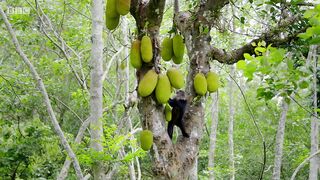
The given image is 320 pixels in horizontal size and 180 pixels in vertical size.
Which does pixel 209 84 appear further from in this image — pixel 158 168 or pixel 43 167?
pixel 43 167

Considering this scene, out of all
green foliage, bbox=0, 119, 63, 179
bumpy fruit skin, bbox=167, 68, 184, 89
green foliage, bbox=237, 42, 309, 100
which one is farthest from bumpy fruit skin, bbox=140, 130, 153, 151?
green foliage, bbox=0, 119, 63, 179

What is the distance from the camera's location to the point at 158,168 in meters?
1.78

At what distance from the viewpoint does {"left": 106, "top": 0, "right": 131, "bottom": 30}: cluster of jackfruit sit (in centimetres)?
178

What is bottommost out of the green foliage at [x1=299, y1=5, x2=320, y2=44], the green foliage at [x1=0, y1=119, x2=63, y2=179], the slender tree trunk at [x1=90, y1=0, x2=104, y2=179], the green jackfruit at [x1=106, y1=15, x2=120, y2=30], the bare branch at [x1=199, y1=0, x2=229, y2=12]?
the green foliage at [x1=0, y1=119, x2=63, y2=179]

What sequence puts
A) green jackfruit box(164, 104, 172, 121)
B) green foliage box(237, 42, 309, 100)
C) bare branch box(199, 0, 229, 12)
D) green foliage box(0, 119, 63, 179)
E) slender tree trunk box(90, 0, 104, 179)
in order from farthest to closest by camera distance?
green foliage box(0, 119, 63, 179) < slender tree trunk box(90, 0, 104, 179) < bare branch box(199, 0, 229, 12) < green jackfruit box(164, 104, 172, 121) < green foliage box(237, 42, 309, 100)

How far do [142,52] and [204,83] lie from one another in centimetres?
30

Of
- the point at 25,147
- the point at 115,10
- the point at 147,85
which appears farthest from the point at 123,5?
the point at 25,147

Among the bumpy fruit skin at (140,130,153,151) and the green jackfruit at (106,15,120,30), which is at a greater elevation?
the green jackfruit at (106,15,120,30)

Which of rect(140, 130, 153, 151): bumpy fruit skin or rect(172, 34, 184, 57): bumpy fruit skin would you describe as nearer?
rect(140, 130, 153, 151): bumpy fruit skin

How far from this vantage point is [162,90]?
181 centimetres

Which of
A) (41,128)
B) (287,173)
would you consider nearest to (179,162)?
(41,128)

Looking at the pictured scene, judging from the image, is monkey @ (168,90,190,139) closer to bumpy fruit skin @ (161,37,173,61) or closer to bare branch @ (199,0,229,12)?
bumpy fruit skin @ (161,37,173,61)

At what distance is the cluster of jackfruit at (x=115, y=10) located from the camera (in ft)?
5.83

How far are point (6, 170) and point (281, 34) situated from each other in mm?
4912
